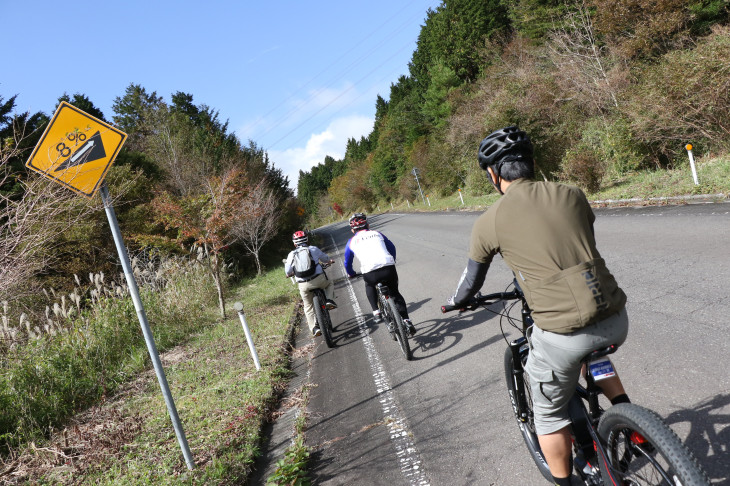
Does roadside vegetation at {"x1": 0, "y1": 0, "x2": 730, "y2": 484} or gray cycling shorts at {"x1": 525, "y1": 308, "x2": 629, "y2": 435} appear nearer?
gray cycling shorts at {"x1": 525, "y1": 308, "x2": 629, "y2": 435}

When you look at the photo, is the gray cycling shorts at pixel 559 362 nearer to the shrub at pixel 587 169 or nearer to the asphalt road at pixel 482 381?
the asphalt road at pixel 482 381

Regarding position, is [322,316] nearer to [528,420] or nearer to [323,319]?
[323,319]

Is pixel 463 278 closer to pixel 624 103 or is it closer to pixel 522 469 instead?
pixel 522 469

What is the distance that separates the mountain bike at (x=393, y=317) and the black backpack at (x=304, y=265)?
148 centimetres

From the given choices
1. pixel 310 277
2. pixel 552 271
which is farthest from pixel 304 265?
pixel 552 271

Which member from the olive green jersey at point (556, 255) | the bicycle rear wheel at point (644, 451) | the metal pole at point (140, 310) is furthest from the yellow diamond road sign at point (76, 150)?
the bicycle rear wheel at point (644, 451)

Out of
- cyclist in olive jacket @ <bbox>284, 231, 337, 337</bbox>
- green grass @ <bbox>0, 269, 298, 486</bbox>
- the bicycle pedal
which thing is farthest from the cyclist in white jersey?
the bicycle pedal

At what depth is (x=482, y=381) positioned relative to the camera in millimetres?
4660

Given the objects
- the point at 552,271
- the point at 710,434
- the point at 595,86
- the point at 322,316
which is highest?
the point at 595,86

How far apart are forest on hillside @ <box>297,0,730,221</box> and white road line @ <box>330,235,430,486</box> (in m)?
13.5

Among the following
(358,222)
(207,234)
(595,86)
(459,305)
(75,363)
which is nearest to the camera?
(459,305)

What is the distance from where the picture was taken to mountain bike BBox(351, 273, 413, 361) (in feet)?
19.0

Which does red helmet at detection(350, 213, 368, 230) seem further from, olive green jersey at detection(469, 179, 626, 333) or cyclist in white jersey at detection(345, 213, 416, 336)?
olive green jersey at detection(469, 179, 626, 333)

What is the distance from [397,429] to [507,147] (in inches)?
115
